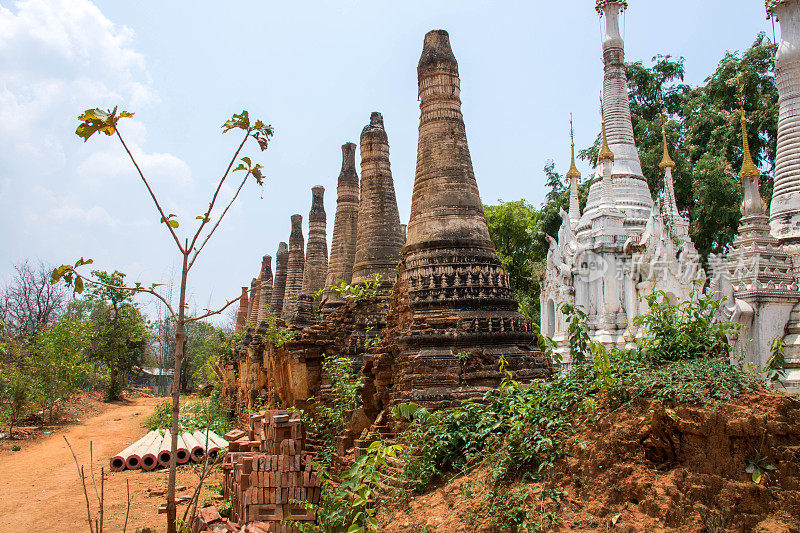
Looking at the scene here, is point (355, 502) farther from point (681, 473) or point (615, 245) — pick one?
point (615, 245)

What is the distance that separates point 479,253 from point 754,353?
22.4 ft

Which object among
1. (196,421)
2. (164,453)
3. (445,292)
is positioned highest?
(445,292)

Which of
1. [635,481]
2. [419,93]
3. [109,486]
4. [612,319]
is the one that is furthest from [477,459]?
[612,319]

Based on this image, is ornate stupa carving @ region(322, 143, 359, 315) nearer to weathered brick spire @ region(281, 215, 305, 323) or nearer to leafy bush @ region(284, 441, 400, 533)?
weathered brick spire @ region(281, 215, 305, 323)

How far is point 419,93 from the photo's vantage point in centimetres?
966

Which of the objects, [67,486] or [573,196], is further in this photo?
[573,196]

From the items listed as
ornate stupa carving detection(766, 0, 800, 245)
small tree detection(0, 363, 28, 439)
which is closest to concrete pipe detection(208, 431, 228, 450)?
small tree detection(0, 363, 28, 439)

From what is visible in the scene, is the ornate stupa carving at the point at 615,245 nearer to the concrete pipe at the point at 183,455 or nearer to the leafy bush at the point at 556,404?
the leafy bush at the point at 556,404

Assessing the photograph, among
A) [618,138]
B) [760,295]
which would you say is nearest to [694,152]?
[618,138]

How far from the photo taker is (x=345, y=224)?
15.4m

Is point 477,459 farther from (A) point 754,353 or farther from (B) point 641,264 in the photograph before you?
(B) point 641,264

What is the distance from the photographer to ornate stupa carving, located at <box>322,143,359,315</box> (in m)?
15.0

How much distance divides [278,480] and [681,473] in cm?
492

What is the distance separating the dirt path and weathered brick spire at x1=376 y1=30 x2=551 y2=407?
508cm
